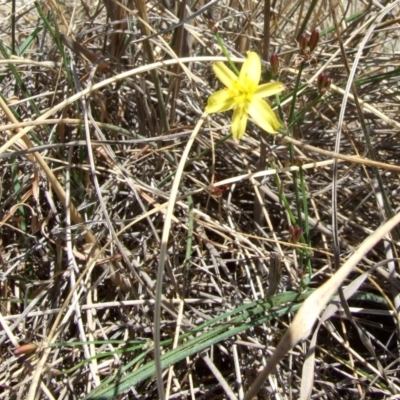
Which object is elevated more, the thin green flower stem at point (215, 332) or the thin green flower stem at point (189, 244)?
the thin green flower stem at point (189, 244)

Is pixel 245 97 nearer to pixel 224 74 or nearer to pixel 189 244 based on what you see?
pixel 224 74

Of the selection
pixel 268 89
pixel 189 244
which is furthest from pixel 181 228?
pixel 268 89

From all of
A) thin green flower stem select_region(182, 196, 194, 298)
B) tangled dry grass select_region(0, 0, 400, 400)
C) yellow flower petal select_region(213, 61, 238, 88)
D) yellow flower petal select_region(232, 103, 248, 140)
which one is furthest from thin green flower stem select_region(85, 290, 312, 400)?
yellow flower petal select_region(213, 61, 238, 88)

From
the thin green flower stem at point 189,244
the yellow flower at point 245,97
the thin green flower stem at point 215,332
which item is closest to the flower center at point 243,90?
the yellow flower at point 245,97

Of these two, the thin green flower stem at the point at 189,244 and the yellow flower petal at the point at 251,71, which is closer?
the yellow flower petal at the point at 251,71

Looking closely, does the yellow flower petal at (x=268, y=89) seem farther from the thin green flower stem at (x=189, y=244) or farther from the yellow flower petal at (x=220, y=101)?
the thin green flower stem at (x=189, y=244)

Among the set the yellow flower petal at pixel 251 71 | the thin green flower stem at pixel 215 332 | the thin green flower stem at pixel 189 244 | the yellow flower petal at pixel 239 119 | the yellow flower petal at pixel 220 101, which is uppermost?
the yellow flower petal at pixel 251 71
